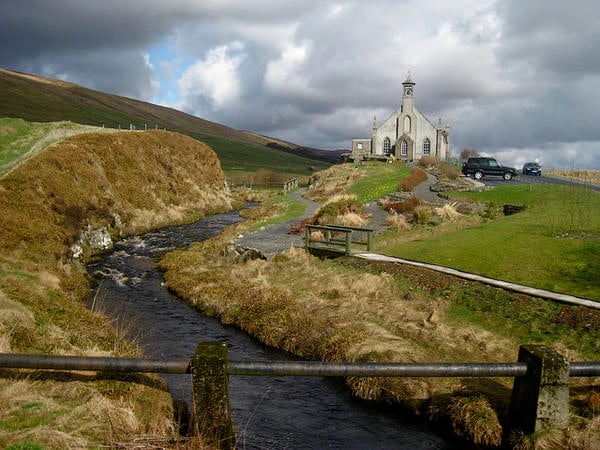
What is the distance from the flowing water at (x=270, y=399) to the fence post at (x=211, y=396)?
1792mm

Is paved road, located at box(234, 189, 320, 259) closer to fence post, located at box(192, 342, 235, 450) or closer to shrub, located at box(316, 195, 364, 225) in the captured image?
shrub, located at box(316, 195, 364, 225)

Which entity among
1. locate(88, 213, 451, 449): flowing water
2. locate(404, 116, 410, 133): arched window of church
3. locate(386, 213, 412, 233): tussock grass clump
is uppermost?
locate(404, 116, 410, 133): arched window of church

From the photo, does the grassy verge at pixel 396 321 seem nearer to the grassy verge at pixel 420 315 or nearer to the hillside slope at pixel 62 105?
the grassy verge at pixel 420 315

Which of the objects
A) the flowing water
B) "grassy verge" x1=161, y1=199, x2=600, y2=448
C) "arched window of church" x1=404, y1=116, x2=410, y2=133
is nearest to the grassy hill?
"arched window of church" x1=404, y1=116, x2=410, y2=133

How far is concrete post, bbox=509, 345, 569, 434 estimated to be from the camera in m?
8.83

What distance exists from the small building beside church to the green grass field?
6282 centimetres

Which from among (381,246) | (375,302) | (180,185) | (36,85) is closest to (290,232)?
(381,246)

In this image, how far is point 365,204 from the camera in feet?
144

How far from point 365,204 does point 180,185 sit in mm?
22655

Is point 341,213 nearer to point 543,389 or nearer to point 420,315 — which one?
point 420,315

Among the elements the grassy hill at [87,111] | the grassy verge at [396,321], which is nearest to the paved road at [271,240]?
the grassy verge at [396,321]

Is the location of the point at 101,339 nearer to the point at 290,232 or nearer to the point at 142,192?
the point at 290,232

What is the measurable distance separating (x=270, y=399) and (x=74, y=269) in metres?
16.0

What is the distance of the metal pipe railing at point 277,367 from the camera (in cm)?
816
